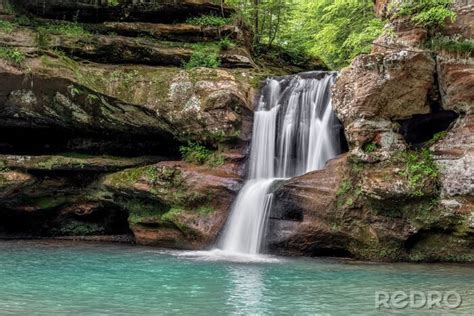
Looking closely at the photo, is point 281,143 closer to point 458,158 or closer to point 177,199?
point 177,199

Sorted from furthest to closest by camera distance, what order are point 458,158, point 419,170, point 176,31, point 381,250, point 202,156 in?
point 176,31
point 202,156
point 381,250
point 419,170
point 458,158

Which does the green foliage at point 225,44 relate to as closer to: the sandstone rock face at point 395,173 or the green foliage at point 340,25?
the green foliage at point 340,25

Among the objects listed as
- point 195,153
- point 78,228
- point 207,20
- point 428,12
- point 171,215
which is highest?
point 207,20

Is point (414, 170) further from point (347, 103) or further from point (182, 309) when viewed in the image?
point (182, 309)

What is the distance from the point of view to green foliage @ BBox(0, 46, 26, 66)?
46.2 feet

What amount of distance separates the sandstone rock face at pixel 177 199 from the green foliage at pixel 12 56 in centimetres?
411

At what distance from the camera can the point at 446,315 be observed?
6.39 meters

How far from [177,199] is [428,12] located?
25.6 feet

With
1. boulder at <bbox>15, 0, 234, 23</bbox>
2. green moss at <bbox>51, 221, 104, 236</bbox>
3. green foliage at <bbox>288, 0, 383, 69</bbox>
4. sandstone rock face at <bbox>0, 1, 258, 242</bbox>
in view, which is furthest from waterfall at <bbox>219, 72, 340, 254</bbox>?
green moss at <bbox>51, 221, 104, 236</bbox>

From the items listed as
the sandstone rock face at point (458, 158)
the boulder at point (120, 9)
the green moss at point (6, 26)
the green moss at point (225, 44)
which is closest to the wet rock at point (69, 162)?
the green moss at point (6, 26)

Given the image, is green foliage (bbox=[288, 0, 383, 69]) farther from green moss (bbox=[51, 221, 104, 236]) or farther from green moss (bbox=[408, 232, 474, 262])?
green moss (bbox=[51, 221, 104, 236])

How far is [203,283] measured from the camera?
8.51 m

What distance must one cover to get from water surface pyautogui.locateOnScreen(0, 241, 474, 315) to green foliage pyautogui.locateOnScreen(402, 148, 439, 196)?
68.1 inches

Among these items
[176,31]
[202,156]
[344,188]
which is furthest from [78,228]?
[344,188]
